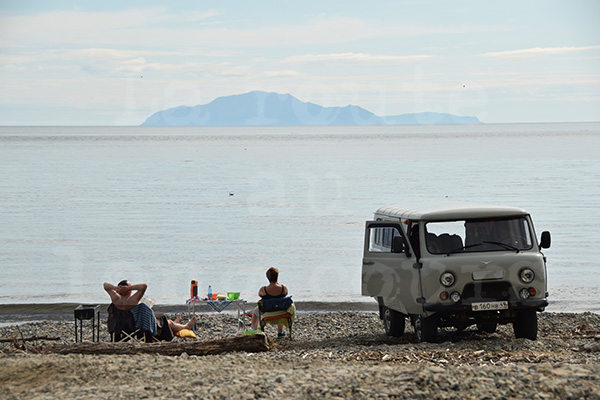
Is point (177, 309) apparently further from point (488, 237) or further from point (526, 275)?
point (526, 275)

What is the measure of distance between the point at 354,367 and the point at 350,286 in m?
14.6

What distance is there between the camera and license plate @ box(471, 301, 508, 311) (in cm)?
1122

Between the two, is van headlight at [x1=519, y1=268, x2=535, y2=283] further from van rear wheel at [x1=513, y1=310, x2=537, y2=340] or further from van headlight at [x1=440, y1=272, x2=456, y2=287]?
van headlight at [x1=440, y1=272, x2=456, y2=287]

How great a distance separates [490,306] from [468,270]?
1.95 feet

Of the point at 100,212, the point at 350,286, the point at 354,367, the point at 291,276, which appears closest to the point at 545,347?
the point at 354,367

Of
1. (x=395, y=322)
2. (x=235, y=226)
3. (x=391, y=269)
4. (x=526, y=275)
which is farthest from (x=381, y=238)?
(x=235, y=226)

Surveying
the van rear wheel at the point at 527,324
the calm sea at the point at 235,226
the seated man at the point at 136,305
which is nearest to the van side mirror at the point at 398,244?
the van rear wheel at the point at 527,324

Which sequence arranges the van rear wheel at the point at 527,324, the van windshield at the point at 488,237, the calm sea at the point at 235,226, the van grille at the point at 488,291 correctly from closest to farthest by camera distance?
1. the van grille at the point at 488,291
2. the van windshield at the point at 488,237
3. the van rear wheel at the point at 527,324
4. the calm sea at the point at 235,226

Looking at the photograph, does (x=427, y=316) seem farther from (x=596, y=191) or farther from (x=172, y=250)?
(x=596, y=191)

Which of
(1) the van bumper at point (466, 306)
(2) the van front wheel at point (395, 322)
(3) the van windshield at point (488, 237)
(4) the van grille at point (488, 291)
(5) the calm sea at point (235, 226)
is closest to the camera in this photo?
(1) the van bumper at point (466, 306)

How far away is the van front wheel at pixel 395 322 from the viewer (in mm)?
12844

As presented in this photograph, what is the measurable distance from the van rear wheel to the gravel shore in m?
0.18

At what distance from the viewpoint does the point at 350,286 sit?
2300 centimetres

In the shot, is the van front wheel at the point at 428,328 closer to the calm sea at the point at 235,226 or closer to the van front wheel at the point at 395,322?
the van front wheel at the point at 395,322
